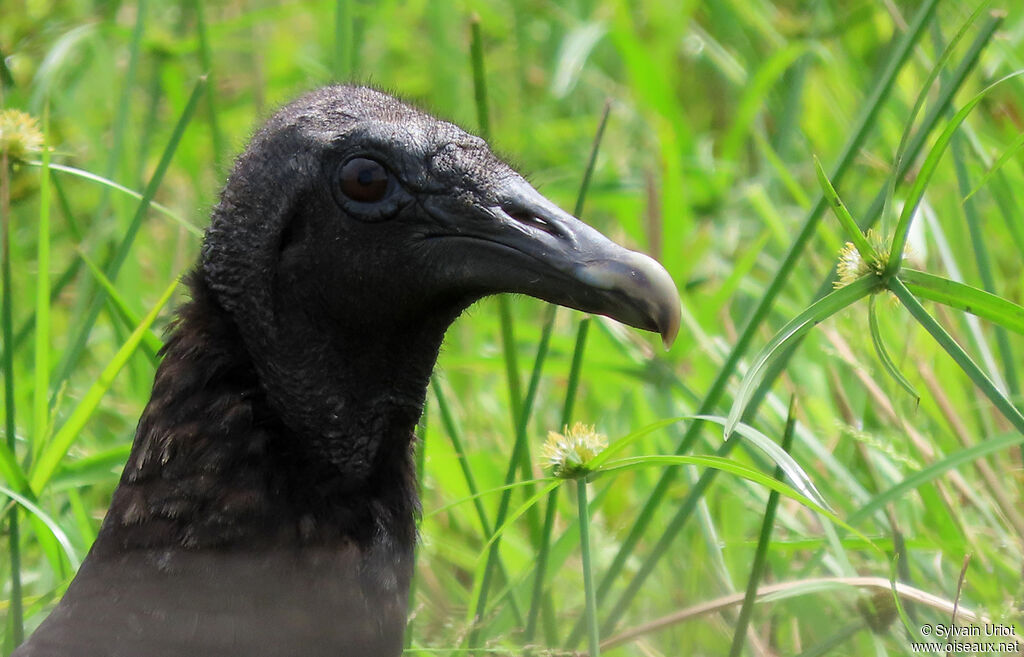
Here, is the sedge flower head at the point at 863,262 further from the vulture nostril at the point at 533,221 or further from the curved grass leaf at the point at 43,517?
the curved grass leaf at the point at 43,517

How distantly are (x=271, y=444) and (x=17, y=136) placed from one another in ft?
2.61

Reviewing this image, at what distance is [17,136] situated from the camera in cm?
250

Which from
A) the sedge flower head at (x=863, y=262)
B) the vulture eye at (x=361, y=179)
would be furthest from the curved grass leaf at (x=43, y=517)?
the sedge flower head at (x=863, y=262)

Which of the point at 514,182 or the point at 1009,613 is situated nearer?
the point at 514,182

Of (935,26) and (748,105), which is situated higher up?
(748,105)

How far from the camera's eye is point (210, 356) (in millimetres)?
2193

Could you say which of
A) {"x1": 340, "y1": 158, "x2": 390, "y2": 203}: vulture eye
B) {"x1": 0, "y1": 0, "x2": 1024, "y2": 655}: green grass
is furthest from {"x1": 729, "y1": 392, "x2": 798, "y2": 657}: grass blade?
{"x1": 340, "y1": 158, "x2": 390, "y2": 203}: vulture eye

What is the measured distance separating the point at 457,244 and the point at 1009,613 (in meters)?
1.15

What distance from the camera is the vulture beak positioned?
1997mm

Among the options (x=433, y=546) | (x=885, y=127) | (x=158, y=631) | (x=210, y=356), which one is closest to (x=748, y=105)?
(x=885, y=127)

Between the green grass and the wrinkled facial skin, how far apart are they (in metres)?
0.32

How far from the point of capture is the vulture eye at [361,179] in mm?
2242

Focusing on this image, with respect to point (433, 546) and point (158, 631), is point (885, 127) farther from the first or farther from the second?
point (158, 631)

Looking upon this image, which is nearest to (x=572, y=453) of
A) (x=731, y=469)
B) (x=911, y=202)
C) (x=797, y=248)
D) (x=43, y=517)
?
(x=731, y=469)
